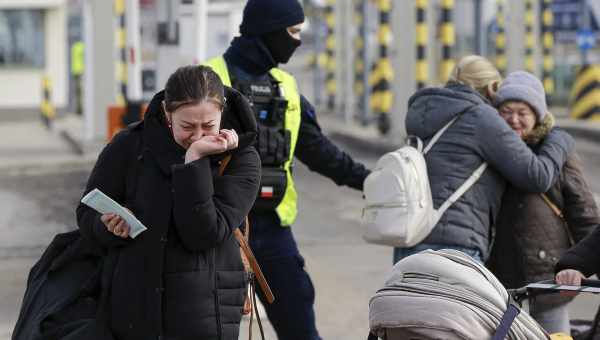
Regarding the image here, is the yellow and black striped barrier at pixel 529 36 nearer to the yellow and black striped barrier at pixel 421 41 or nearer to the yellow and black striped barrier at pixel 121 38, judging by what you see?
the yellow and black striped barrier at pixel 421 41

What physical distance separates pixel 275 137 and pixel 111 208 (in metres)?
1.46

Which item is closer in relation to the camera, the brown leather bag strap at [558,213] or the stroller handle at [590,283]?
the stroller handle at [590,283]

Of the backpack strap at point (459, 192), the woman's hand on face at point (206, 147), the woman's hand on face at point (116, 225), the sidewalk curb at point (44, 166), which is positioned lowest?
the sidewalk curb at point (44, 166)

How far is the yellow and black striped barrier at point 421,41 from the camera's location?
18562 millimetres

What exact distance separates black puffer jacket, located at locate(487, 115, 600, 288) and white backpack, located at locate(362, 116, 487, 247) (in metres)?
0.24

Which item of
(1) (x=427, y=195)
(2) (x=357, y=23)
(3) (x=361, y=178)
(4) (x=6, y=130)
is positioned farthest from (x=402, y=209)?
(2) (x=357, y=23)

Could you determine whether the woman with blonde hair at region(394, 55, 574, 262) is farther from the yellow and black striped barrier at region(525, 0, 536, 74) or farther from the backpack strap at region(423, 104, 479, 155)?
the yellow and black striped barrier at region(525, 0, 536, 74)

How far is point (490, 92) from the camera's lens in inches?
222

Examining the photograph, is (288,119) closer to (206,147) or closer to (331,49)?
(206,147)

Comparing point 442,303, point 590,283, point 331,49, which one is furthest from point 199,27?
point 331,49

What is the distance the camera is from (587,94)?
79.5 ft

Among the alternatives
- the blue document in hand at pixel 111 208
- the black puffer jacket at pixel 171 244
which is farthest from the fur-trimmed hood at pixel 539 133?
the blue document in hand at pixel 111 208

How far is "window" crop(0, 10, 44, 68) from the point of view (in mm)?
32344

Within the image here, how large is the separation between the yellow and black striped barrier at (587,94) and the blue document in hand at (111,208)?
2077cm
